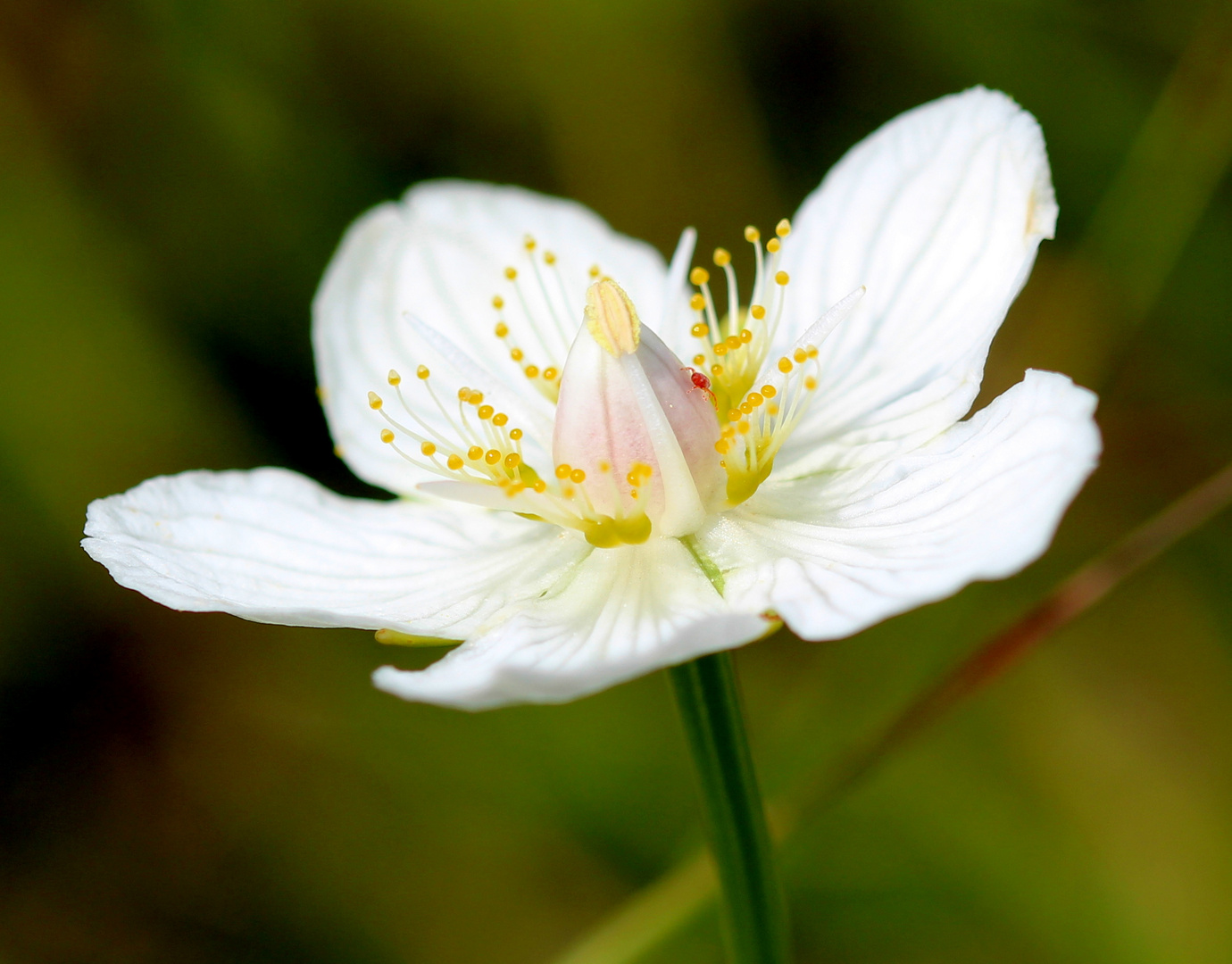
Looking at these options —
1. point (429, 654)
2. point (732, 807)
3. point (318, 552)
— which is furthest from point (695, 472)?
point (429, 654)

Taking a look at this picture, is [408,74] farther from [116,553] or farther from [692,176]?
[116,553]

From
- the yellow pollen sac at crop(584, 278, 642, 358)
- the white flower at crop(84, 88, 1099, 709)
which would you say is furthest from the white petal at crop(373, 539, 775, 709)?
the yellow pollen sac at crop(584, 278, 642, 358)

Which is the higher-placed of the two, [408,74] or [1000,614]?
[408,74]

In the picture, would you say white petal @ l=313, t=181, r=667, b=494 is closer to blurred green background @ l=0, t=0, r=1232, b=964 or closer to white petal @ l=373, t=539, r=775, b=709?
white petal @ l=373, t=539, r=775, b=709

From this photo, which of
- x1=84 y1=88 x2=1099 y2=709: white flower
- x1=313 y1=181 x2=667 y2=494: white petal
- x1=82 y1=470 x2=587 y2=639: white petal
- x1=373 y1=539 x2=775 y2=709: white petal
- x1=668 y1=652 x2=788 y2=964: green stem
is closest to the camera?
x1=373 y1=539 x2=775 y2=709: white petal

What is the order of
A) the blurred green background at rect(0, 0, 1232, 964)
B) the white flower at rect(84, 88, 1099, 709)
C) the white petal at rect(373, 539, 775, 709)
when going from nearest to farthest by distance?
the white petal at rect(373, 539, 775, 709) < the white flower at rect(84, 88, 1099, 709) < the blurred green background at rect(0, 0, 1232, 964)

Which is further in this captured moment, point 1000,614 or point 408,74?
point 408,74

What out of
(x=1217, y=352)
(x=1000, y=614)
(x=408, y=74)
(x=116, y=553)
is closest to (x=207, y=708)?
(x=116, y=553)

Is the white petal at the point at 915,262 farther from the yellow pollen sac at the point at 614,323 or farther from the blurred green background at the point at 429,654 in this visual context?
the blurred green background at the point at 429,654
